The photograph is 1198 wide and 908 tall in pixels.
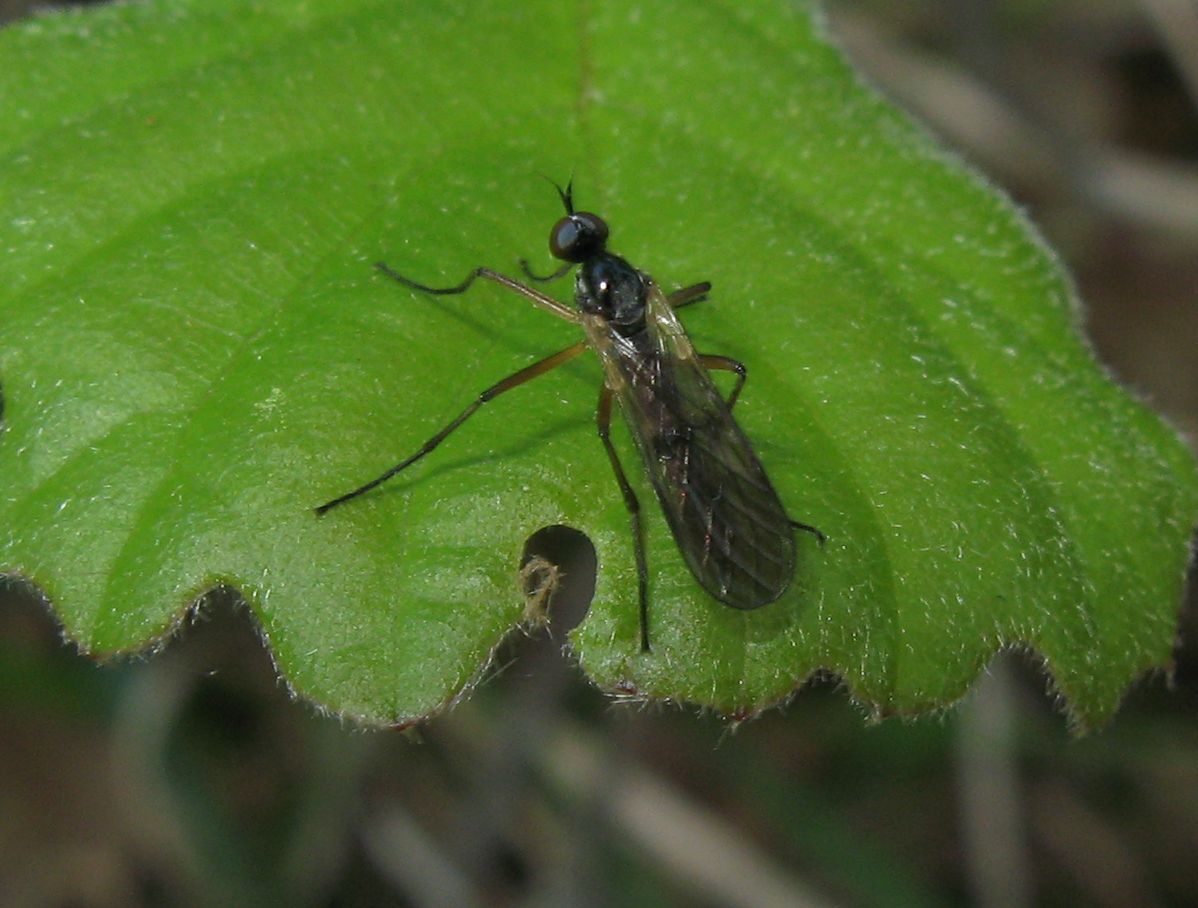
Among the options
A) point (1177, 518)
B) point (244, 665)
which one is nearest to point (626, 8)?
point (1177, 518)

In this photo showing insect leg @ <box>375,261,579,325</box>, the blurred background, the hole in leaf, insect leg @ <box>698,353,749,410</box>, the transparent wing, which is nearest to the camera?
the transparent wing

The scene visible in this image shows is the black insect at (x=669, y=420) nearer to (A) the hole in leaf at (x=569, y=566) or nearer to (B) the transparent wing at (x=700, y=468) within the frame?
(B) the transparent wing at (x=700, y=468)

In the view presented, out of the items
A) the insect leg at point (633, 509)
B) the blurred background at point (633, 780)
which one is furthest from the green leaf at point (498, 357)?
the blurred background at point (633, 780)

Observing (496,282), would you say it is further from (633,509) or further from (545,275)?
(633,509)

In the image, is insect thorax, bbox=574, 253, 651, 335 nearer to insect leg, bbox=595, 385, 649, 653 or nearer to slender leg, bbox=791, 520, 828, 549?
insect leg, bbox=595, 385, 649, 653

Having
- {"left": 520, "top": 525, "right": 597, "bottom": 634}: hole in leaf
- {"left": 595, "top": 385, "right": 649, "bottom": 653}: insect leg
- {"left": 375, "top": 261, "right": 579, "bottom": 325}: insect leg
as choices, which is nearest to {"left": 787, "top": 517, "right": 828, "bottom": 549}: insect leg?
{"left": 595, "top": 385, "right": 649, "bottom": 653}: insect leg

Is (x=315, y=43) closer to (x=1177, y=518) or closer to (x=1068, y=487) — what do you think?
(x=1068, y=487)

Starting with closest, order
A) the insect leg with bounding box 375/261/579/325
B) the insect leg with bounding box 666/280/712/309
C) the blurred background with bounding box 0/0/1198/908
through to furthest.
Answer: the insect leg with bounding box 375/261/579/325, the insect leg with bounding box 666/280/712/309, the blurred background with bounding box 0/0/1198/908

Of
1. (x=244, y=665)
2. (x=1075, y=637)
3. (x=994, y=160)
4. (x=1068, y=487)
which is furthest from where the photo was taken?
(x=994, y=160)
